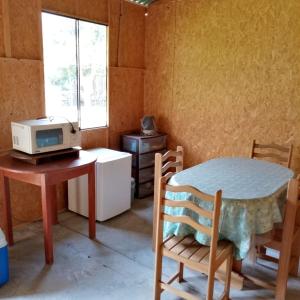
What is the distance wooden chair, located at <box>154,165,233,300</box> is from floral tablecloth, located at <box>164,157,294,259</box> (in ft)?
0.23

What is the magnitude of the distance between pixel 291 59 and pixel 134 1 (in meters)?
2.13

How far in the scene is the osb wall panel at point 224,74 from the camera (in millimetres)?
3359

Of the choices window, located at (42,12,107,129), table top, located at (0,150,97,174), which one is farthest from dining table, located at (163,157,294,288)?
window, located at (42,12,107,129)

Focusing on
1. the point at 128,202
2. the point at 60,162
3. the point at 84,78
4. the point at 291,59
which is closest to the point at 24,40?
the point at 84,78

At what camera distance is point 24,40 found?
3033 millimetres

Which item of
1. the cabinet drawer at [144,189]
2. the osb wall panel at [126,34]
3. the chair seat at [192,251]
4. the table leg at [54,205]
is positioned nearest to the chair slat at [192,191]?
the chair seat at [192,251]

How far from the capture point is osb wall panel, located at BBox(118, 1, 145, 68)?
407cm

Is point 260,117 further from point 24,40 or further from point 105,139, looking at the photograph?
point 24,40

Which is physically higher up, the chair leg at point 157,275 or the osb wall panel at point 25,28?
the osb wall panel at point 25,28

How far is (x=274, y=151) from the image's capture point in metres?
3.55

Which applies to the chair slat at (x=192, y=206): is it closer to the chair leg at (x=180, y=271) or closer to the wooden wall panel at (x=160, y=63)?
the chair leg at (x=180, y=271)

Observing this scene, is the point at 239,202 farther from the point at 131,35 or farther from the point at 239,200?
the point at 131,35

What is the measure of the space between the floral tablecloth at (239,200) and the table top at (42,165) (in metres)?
0.88

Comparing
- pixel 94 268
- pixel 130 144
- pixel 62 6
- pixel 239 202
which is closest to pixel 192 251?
pixel 239 202
